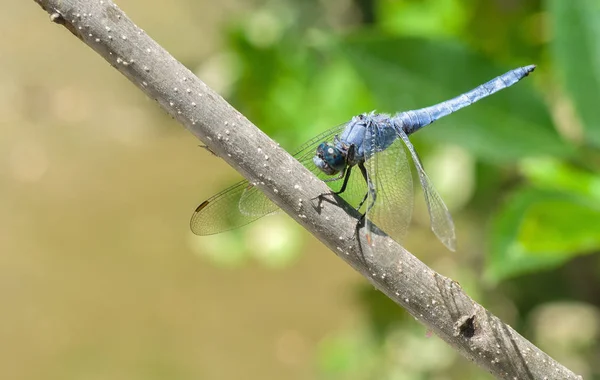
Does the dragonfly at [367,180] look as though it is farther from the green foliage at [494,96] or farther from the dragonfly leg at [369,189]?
the green foliage at [494,96]

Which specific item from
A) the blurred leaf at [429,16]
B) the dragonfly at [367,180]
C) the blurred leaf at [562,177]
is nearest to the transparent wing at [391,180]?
the dragonfly at [367,180]

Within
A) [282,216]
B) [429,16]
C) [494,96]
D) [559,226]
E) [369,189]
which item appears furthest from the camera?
[282,216]

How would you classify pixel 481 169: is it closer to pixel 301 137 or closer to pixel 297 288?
pixel 301 137

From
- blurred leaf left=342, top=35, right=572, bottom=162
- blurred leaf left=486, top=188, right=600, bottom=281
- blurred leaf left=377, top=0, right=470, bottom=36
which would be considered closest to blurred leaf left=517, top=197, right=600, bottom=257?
blurred leaf left=486, top=188, right=600, bottom=281

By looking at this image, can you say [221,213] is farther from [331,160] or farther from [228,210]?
[331,160]

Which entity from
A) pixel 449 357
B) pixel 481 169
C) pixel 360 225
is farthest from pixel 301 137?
pixel 360 225

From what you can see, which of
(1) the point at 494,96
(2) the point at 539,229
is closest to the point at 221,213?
(2) the point at 539,229
